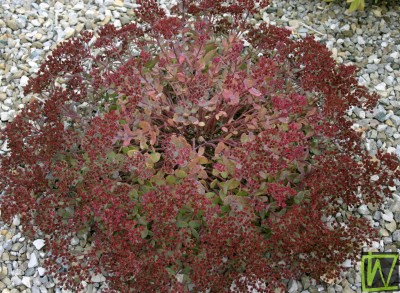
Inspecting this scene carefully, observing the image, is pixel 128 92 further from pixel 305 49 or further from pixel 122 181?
pixel 305 49

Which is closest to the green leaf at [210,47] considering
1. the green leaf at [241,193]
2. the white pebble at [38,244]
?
the green leaf at [241,193]

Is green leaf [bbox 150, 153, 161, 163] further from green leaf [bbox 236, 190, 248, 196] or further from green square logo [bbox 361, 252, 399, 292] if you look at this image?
green square logo [bbox 361, 252, 399, 292]

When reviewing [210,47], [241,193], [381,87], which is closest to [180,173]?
[241,193]

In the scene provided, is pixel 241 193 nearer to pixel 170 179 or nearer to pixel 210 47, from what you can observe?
pixel 170 179

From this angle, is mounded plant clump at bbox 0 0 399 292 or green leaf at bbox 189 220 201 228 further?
green leaf at bbox 189 220 201 228

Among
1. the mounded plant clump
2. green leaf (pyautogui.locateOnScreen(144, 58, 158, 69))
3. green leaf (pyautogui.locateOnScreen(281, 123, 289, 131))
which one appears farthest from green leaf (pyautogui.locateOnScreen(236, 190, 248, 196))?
green leaf (pyautogui.locateOnScreen(144, 58, 158, 69))

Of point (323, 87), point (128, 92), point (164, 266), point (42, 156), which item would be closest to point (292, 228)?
point (164, 266)

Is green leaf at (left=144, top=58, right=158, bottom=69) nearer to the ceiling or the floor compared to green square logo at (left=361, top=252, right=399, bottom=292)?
nearer to the ceiling
